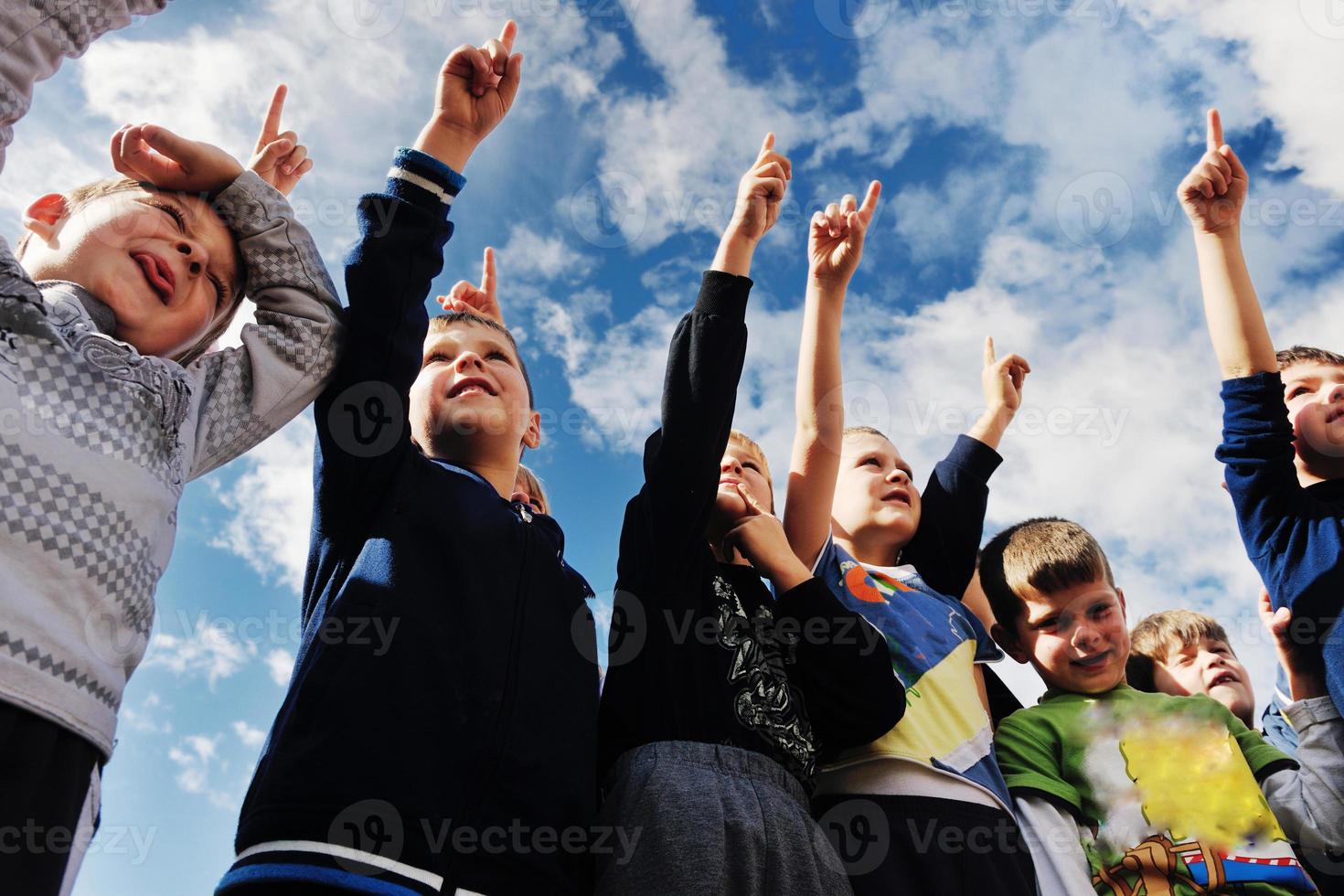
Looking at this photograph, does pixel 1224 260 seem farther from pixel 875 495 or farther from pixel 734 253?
pixel 734 253

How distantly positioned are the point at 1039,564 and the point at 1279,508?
0.72m

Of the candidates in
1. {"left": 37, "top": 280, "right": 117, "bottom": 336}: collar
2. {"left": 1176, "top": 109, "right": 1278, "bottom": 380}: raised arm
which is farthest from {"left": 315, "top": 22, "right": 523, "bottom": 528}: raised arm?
{"left": 1176, "top": 109, "right": 1278, "bottom": 380}: raised arm

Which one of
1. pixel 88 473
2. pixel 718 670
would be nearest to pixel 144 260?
pixel 88 473

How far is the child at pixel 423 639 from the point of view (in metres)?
1.61

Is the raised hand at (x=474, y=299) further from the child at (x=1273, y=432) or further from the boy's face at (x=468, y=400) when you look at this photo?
the child at (x=1273, y=432)

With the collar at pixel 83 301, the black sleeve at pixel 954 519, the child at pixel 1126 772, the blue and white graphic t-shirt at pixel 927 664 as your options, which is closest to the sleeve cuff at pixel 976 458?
the black sleeve at pixel 954 519

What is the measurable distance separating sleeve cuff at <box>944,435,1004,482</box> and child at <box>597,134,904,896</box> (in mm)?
1052

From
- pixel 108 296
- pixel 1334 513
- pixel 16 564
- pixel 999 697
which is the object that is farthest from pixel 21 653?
pixel 1334 513

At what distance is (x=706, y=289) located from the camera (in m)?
2.53

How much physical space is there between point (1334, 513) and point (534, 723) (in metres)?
2.47

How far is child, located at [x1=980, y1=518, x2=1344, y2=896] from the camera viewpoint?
2.45m

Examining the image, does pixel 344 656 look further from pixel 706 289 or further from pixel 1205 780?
pixel 1205 780

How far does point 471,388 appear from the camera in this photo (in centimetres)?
261

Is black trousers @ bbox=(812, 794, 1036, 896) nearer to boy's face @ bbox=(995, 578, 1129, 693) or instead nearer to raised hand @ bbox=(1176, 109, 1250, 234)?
boy's face @ bbox=(995, 578, 1129, 693)
